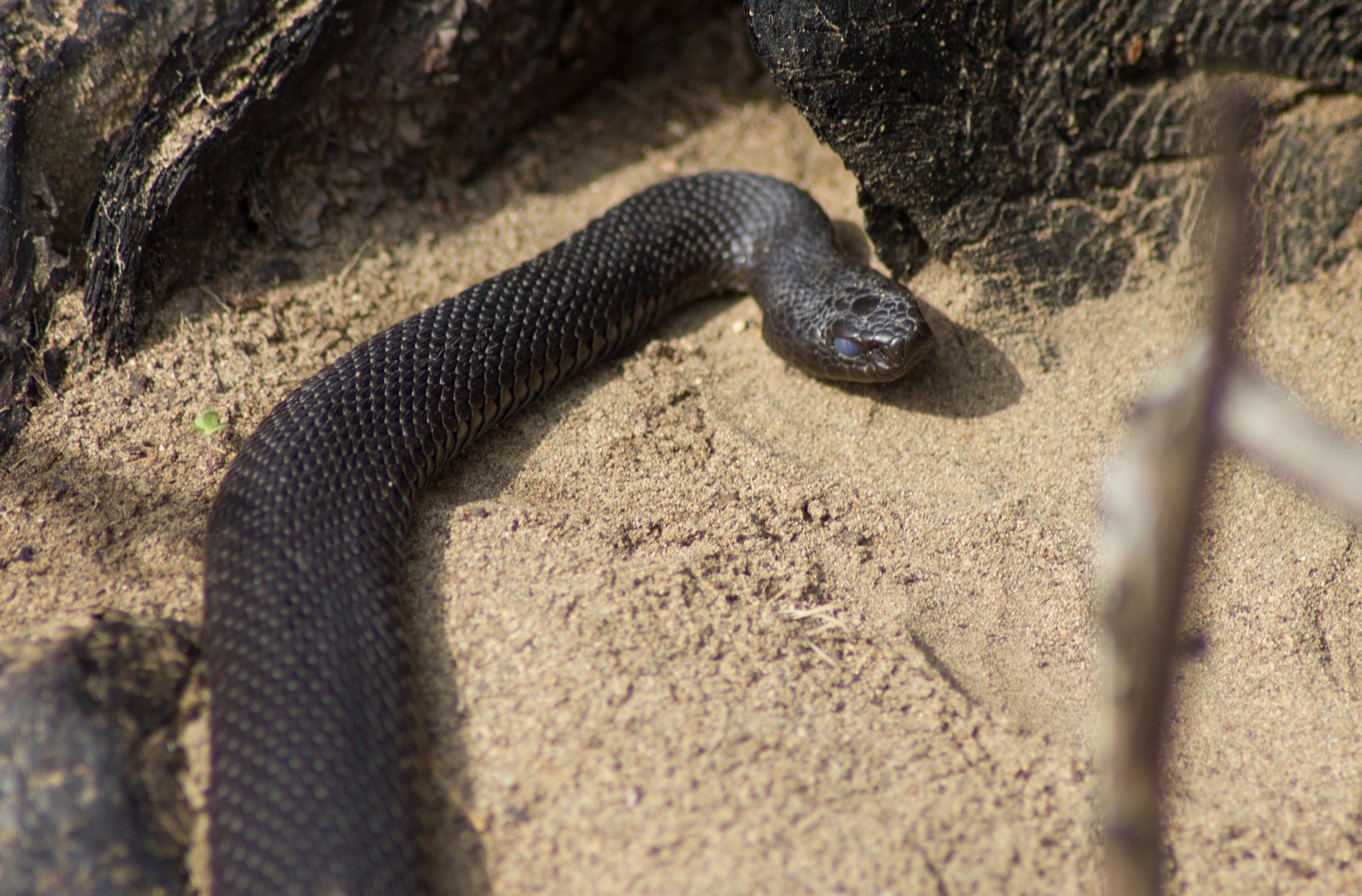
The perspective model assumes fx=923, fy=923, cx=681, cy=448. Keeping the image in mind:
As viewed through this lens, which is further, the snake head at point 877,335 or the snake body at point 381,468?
the snake head at point 877,335

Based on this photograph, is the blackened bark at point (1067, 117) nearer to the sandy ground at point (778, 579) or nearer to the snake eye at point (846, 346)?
the sandy ground at point (778, 579)

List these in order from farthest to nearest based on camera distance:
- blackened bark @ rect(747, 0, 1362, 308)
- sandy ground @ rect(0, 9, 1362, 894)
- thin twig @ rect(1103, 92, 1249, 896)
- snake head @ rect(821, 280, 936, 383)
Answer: snake head @ rect(821, 280, 936, 383) < blackened bark @ rect(747, 0, 1362, 308) < sandy ground @ rect(0, 9, 1362, 894) < thin twig @ rect(1103, 92, 1249, 896)

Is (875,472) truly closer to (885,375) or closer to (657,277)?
(885,375)

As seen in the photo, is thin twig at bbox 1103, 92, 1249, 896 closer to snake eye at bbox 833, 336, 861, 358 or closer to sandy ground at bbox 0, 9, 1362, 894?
sandy ground at bbox 0, 9, 1362, 894

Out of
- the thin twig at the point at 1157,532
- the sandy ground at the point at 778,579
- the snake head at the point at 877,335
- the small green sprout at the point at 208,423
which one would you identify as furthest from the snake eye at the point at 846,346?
the small green sprout at the point at 208,423

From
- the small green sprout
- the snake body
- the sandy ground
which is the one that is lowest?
the sandy ground

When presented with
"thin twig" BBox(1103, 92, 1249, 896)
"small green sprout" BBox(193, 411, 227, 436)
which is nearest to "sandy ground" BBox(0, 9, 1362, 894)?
"small green sprout" BBox(193, 411, 227, 436)
